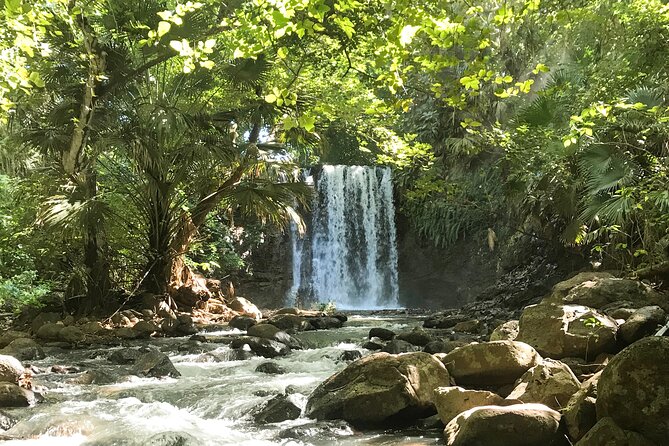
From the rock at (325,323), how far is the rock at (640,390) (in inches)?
311

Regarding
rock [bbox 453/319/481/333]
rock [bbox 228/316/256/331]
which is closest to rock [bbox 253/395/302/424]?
rock [bbox 453/319/481/333]

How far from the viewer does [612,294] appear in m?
6.96

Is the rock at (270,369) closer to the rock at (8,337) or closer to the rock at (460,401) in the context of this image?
the rock at (460,401)

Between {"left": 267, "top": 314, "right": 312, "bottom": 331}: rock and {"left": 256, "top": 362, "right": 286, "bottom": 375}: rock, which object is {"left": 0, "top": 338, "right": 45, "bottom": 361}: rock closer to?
{"left": 256, "top": 362, "right": 286, "bottom": 375}: rock

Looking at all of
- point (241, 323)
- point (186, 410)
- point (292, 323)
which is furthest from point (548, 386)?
point (241, 323)

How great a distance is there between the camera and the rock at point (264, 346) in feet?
24.9

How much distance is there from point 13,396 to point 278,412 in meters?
2.50

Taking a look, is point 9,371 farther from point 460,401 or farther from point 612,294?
point 612,294

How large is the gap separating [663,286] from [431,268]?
40.1 ft

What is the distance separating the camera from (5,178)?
9.04 m

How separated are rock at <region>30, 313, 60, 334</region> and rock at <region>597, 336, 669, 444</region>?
28.8 ft

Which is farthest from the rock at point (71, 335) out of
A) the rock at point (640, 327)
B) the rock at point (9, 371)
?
the rock at point (640, 327)

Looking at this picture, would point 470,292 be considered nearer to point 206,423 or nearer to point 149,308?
point 149,308

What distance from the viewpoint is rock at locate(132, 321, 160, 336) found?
9148 mm
